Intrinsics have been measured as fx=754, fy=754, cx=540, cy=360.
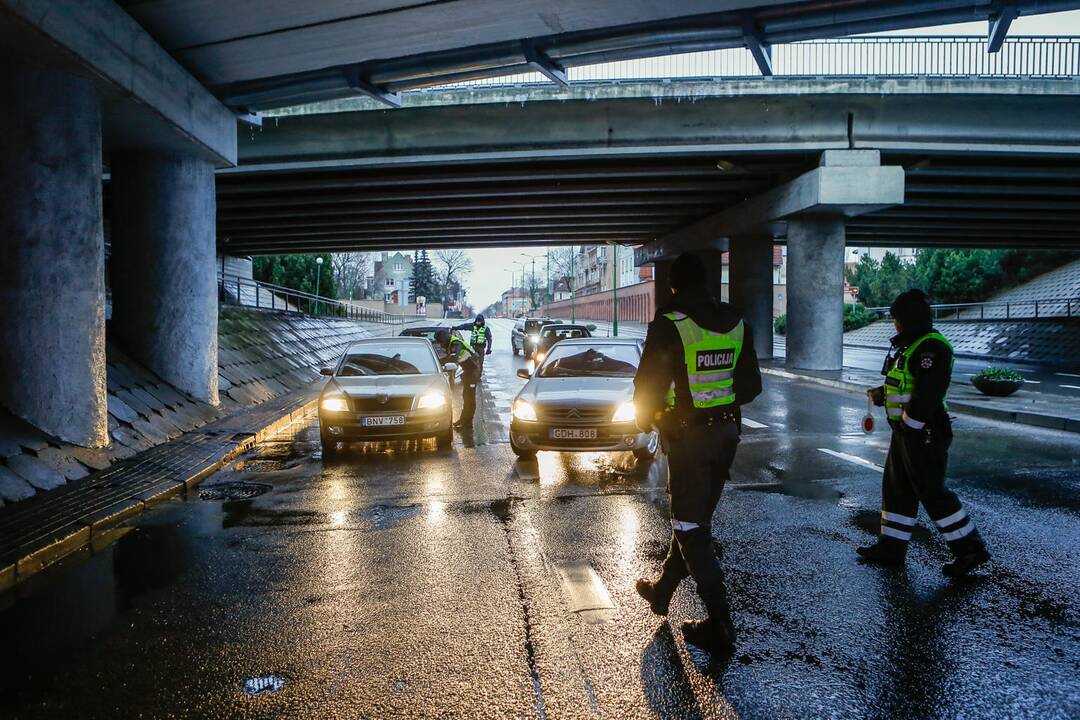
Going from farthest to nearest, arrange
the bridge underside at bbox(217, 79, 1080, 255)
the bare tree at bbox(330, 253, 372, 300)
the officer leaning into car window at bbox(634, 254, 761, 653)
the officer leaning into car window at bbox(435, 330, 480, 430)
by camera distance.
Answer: the bare tree at bbox(330, 253, 372, 300) < the bridge underside at bbox(217, 79, 1080, 255) < the officer leaning into car window at bbox(435, 330, 480, 430) < the officer leaning into car window at bbox(634, 254, 761, 653)

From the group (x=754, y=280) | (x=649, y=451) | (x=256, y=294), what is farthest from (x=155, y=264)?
(x=754, y=280)

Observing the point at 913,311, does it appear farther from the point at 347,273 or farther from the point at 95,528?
the point at 347,273

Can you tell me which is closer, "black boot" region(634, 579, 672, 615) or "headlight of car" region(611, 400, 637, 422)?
"black boot" region(634, 579, 672, 615)

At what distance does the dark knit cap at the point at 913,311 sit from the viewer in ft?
16.5

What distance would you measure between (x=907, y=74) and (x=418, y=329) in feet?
50.0

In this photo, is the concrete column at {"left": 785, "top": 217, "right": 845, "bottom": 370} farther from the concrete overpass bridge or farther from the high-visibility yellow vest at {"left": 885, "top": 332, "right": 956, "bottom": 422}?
the high-visibility yellow vest at {"left": 885, "top": 332, "right": 956, "bottom": 422}

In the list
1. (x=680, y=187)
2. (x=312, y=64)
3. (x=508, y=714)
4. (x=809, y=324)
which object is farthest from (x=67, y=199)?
(x=809, y=324)

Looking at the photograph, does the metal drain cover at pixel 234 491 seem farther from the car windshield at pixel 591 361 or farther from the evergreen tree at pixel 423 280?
the evergreen tree at pixel 423 280

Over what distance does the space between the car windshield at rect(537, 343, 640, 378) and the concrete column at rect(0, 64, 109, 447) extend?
18.2ft

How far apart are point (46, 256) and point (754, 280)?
2654 cm

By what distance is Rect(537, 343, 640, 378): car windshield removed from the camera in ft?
32.6

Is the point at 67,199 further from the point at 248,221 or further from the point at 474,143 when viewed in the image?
the point at 248,221

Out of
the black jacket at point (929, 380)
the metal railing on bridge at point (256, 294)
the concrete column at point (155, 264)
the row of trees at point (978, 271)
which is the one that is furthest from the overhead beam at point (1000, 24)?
the row of trees at point (978, 271)

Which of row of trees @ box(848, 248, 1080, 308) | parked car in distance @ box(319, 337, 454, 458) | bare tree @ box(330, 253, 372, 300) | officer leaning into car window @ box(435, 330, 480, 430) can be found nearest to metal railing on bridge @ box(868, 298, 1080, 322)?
row of trees @ box(848, 248, 1080, 308)
